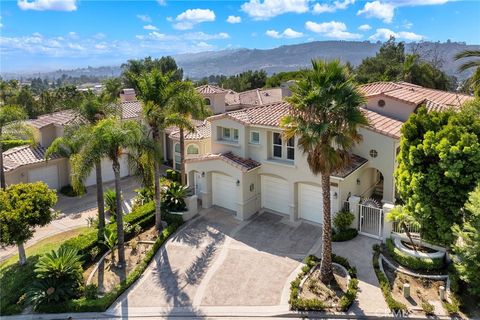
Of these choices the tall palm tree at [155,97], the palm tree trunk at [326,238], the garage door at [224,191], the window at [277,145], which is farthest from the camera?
the garage door at [224,191]

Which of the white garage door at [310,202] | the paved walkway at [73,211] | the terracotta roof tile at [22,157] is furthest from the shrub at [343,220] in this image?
A: the terracotta roof tile at [22,157]

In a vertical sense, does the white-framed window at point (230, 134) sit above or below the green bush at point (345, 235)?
above

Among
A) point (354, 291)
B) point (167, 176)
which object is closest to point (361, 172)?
point (354, 291)

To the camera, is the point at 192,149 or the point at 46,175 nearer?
the point at 46,175

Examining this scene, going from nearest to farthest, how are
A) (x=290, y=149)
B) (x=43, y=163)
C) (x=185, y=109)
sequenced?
1. (x=290, y=149)
2. (x=185, y=109)
3. (x=43, y=163)

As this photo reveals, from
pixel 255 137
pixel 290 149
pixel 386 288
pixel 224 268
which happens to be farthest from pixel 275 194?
pixel 386 288

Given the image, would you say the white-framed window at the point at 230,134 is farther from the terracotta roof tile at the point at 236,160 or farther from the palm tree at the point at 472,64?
the palm tree at the point at 472,64

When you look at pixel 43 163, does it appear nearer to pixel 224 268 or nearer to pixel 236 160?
pixel 236 160

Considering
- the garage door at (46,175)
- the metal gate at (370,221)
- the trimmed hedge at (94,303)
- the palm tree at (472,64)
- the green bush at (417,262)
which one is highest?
the palm tree at (472,64)
